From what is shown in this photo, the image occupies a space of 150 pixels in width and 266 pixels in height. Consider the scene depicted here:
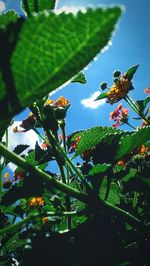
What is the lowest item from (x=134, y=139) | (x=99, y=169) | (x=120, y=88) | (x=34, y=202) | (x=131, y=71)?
(x=34, y=202)

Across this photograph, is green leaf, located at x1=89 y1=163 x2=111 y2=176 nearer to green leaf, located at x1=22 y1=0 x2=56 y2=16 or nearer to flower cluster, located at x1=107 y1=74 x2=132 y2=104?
green leaf, located at x1=22 y1=0 x2=56 y2=16

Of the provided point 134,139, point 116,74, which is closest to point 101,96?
point 116,74

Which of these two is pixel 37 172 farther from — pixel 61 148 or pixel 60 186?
pixel 61 148

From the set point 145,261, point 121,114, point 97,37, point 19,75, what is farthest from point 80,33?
point 121,114

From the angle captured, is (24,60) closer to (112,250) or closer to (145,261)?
(112,250)

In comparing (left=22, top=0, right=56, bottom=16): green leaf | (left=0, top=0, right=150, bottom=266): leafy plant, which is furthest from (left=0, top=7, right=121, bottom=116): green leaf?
(left=22, top=0, right=56, bottom=16): green leaf

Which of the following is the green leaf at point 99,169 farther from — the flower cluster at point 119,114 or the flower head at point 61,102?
the flower cluster at point 119,114

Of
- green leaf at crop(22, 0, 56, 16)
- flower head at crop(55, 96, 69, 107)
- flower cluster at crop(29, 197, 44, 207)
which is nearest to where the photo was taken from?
green leaf at crop(22, 0, 56, 16)
